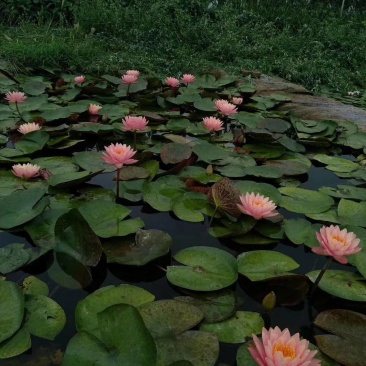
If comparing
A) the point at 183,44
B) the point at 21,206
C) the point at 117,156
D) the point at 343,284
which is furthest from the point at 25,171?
the point at 183,44

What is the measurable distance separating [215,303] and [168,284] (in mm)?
152

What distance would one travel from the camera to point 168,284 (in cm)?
118

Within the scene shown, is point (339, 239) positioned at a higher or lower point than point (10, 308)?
higher

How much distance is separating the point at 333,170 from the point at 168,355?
50.8 inches

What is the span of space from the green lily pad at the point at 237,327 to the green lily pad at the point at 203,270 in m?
0.10

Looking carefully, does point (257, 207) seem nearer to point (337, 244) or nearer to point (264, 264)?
point (264, 264)

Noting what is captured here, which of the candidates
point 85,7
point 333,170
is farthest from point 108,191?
point 85,7

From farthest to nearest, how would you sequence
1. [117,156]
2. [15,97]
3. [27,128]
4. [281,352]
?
[15,97] < [27,128] < [117,156] < [281,352]

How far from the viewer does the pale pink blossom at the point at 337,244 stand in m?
1.07

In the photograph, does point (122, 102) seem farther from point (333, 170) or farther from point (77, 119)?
point (333, 170)

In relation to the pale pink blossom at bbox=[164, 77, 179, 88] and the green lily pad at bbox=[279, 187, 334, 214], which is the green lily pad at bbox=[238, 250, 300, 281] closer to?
the green lily pad at bbox=[279, 187, 334, 214]

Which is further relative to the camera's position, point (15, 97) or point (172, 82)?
point (172, 82)

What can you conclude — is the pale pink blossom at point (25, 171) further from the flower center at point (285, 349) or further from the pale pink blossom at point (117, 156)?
the flower center at point (285, 349)

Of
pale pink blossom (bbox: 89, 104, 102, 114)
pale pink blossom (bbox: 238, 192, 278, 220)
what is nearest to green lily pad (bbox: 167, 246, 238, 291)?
pale pink blossom (bbox: 238, 192, 278, 220)
